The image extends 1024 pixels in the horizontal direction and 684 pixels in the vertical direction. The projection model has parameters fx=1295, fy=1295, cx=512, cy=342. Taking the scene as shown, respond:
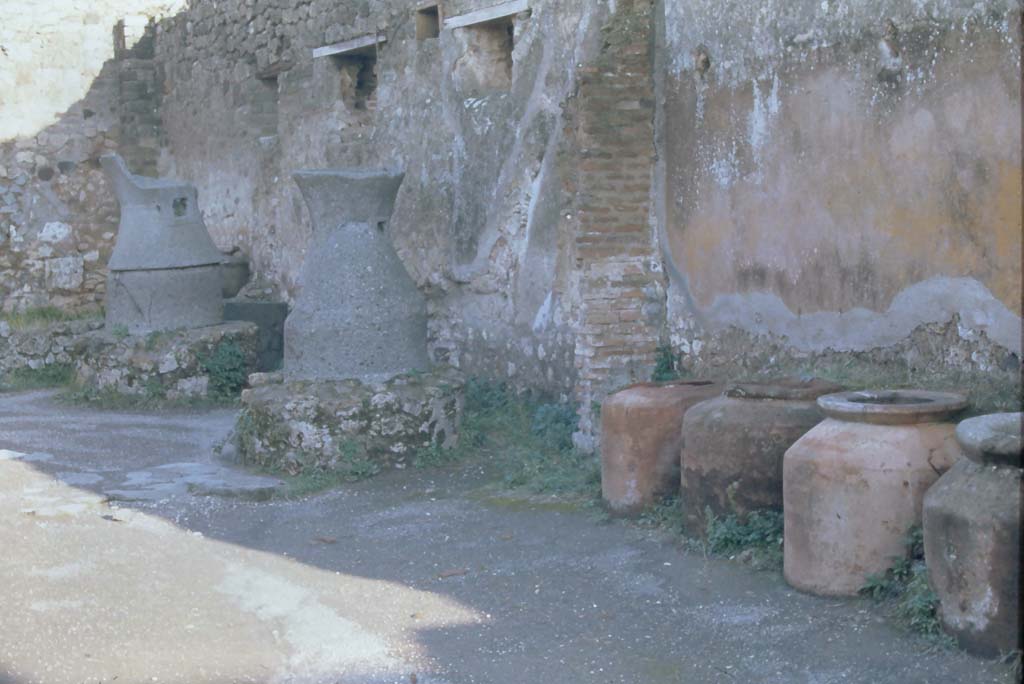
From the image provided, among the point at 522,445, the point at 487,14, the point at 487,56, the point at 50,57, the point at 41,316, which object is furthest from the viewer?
the point at 50,57

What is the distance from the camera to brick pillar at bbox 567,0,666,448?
6332 mm

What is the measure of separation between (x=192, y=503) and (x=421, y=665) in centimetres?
249

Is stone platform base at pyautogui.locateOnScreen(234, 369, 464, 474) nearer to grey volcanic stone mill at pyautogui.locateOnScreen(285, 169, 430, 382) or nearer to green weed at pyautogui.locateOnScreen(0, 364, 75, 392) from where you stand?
grey volcanic stone mill at pyautogui.locateOnScreen(285, 169, 430, 382)

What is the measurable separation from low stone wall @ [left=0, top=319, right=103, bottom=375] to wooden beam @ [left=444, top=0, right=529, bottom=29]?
3.97m

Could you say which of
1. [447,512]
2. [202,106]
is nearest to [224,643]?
[447,512]

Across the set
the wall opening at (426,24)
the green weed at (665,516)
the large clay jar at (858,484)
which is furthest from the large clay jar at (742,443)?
the wall opening at (426,24)

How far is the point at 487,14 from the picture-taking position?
7.55m

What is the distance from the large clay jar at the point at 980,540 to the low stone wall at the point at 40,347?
761cm

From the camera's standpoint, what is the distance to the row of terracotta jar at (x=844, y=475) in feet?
12.0

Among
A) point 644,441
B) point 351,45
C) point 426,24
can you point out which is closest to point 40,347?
point 351,45

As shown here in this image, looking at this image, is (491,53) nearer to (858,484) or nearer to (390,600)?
(390,600)

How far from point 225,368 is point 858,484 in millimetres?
5718

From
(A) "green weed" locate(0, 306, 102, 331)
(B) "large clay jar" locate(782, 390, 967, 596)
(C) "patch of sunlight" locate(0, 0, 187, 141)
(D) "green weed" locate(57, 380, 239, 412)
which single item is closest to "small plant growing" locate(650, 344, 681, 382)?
(B) "large clay jar" locate(782, 390, 967, 596)

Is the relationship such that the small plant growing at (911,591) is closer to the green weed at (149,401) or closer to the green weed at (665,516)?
the green weed at (665,516)
